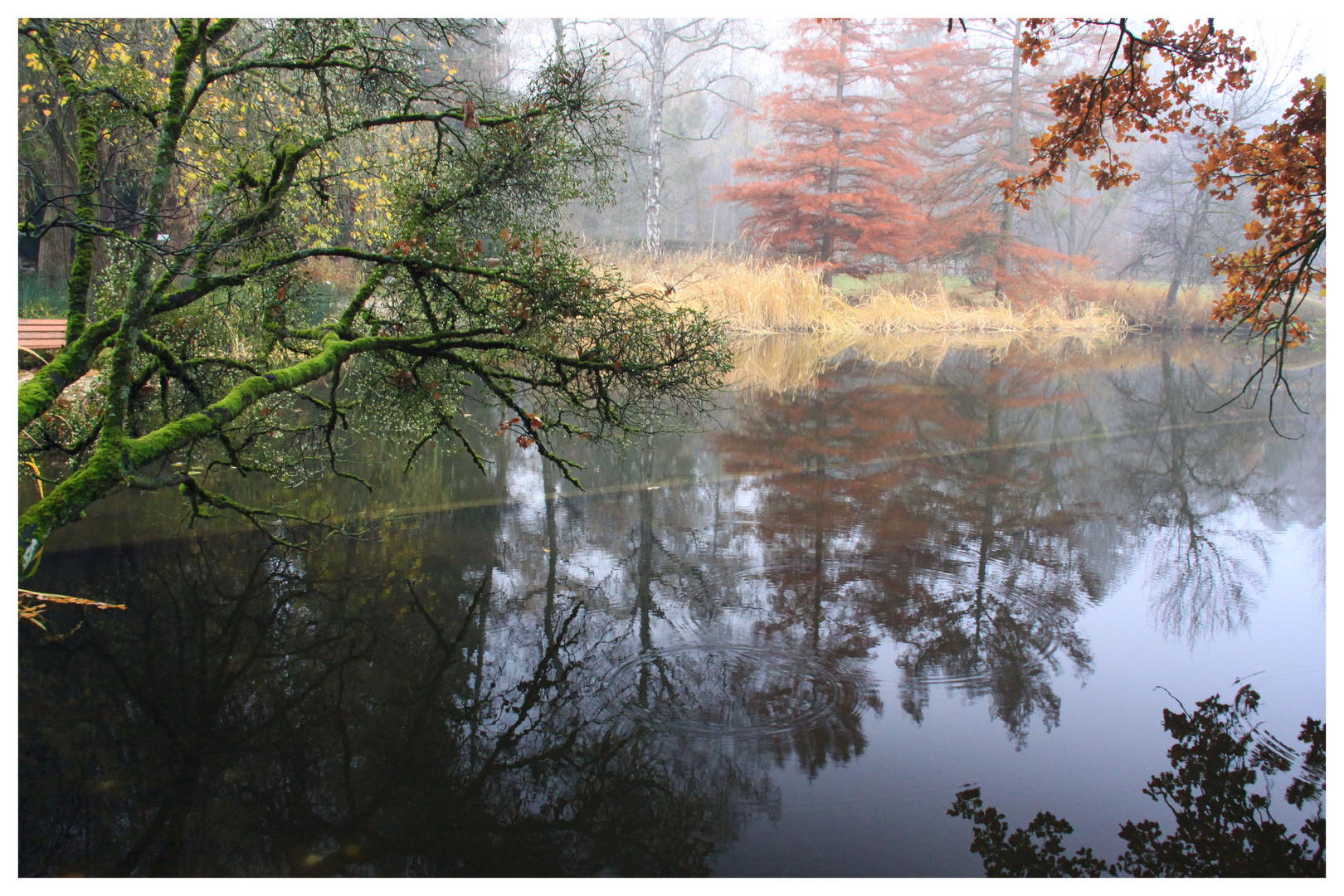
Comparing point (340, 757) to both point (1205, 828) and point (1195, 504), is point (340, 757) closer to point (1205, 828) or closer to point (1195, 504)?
point (1205, 828)

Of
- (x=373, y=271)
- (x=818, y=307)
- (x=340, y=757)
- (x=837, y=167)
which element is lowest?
(x=340, y=757)

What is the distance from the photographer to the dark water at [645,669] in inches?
125

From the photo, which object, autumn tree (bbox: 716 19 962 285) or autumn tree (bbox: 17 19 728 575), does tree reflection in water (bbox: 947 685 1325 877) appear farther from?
autumn tree (bbox: 716 19 962 285)

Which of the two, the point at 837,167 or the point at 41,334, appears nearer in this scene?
the point at 41,334

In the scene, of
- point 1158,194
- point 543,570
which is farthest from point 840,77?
point 543,570

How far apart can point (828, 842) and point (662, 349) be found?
288 centimetres

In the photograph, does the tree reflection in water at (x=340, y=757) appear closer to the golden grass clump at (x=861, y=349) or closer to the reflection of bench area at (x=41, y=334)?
the reflection of bench area at (x=41, y=334)

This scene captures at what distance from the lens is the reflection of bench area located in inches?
334

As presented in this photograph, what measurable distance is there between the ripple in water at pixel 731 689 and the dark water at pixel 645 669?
17 mm

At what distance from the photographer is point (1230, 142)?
4816mm

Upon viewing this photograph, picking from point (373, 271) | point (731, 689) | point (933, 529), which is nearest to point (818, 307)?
point (933, 529)

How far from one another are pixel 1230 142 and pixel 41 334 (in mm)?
10024

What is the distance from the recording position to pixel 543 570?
18.7 ft

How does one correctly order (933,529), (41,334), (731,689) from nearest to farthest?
(731,689), (933,529), (41,334)
